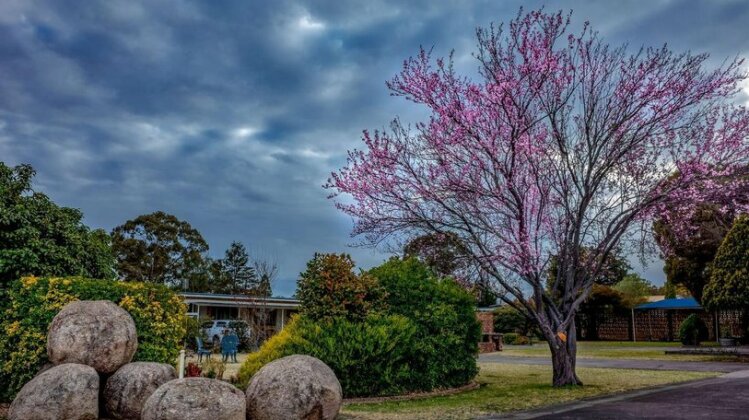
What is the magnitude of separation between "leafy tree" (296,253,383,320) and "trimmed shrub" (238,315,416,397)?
0.19 metres

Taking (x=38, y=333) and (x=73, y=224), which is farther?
(x=73, y=224)

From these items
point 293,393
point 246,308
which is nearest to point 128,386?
point 293,393

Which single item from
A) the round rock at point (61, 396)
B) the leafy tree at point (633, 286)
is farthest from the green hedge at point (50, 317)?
the leafy tree at point (633, 286)

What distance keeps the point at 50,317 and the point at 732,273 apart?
78.8 feet

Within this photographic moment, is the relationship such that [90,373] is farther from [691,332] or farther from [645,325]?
[645,325]

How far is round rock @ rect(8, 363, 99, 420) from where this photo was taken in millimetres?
8227

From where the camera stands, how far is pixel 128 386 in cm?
903

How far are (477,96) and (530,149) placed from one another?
1.64 metres

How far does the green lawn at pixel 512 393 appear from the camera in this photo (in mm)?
9828

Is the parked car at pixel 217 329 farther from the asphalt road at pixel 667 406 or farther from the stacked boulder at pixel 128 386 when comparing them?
the asphalt road at pixel 667 406

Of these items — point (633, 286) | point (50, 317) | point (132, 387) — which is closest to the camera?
point (132, 387)

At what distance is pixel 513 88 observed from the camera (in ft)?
42.6

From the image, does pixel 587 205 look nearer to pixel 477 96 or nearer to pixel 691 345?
pixel 477 96

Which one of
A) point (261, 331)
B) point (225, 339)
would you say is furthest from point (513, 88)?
point (261, 331)
